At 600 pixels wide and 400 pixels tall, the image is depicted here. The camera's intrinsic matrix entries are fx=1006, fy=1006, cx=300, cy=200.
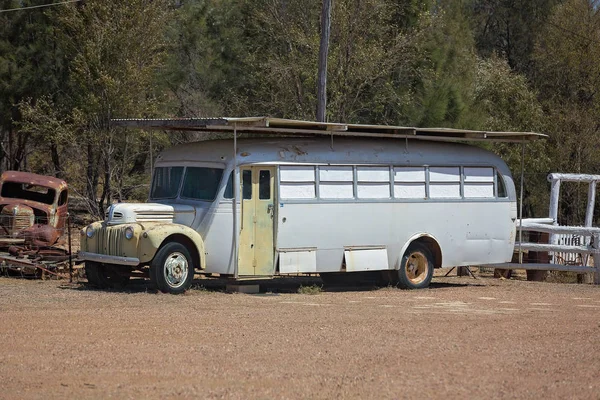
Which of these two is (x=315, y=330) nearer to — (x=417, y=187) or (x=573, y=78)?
(x=417, y=187)

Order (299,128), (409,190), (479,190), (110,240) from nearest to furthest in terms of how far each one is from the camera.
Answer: (110,240)
(299,128)
(409,190)
(479,190)

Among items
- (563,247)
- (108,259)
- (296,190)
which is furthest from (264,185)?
(563,247)

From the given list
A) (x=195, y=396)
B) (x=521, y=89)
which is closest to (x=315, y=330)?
(x=195, y=396)

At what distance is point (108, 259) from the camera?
1529 cm

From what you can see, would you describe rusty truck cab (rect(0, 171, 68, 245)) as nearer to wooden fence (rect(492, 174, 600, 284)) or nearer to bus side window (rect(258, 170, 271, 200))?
bus side window (rect(258, 170, 271, 200))

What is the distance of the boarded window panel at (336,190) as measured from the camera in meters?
16.7

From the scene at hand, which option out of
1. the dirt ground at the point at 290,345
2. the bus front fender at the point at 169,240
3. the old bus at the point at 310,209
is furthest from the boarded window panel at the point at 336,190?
the bus front fender at the point at 169,240

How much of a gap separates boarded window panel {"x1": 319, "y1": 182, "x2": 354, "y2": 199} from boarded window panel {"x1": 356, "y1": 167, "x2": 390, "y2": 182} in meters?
0.27

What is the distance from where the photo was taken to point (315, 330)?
38.3ft

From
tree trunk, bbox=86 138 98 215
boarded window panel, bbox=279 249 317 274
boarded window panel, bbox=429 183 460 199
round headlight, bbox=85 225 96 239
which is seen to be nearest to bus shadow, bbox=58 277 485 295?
boarded window panel, bbox=279 249 317 274

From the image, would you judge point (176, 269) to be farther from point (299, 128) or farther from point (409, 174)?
point (409, 174)

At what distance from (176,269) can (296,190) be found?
2.46m

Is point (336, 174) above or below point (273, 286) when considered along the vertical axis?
above

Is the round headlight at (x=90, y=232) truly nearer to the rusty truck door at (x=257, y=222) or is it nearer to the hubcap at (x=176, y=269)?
the hubcap at (x=176, y=269)
